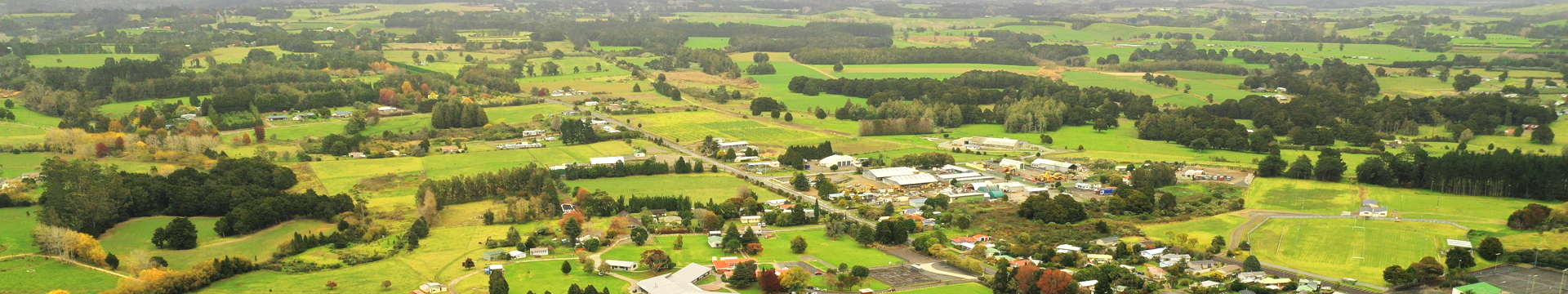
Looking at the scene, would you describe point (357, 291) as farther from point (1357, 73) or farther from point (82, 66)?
point (1357, 73)

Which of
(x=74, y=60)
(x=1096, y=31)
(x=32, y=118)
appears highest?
(x=74, y=60)

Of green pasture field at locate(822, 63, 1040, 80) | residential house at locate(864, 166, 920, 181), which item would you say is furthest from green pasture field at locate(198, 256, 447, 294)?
green pasture field at locate(822, 63, 1040, 80)

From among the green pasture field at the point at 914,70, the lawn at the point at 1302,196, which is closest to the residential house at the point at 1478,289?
the lawn at the point at 1302,196

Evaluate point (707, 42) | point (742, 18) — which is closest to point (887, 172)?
point (707, 42)

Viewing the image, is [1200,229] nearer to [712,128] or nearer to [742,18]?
[712,128]

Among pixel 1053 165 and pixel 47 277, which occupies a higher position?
pixel 47 277

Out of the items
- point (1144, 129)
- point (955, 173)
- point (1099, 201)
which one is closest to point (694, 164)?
point (955, 173)

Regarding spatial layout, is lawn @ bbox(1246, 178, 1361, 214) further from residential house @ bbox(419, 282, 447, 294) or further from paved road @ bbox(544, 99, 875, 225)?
residential house @ bbox(419, 282, 447, 294)

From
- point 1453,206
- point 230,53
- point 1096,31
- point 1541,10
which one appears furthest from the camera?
point 1541,10
